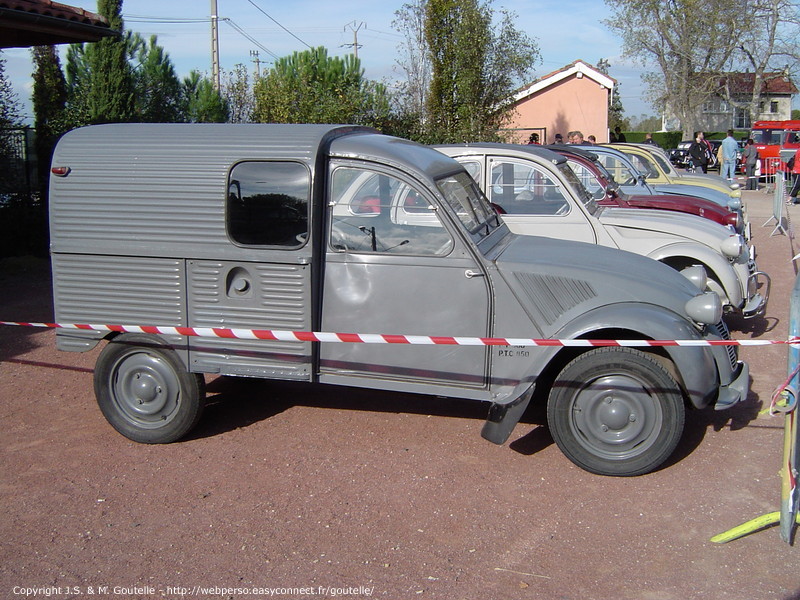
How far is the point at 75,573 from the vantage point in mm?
3918

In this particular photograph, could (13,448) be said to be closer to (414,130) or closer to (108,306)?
(108,306)

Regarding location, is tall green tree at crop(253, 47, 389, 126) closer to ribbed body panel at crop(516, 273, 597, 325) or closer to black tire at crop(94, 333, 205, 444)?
black tire at crop(94, 333, 205, 444)

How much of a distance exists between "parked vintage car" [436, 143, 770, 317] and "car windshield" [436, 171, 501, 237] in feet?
6.70

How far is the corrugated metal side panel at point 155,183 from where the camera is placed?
513cm

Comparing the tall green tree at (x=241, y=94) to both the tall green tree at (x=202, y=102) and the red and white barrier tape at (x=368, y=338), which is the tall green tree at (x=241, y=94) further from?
the red and white barrier tape at (x=368, y=338)

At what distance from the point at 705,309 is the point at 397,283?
75.5 inches

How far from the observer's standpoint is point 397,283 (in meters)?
5.04

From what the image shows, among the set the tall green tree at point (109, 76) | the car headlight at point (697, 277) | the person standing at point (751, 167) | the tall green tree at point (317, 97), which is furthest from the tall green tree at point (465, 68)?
the person standing at point (751, 167)

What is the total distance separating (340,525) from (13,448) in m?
2.62

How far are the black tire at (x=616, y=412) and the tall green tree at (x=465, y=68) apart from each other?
10.7 meters

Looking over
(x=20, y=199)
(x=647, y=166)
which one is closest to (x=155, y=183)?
(x=20, y=199)

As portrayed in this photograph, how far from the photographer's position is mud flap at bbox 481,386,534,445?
4840 mm

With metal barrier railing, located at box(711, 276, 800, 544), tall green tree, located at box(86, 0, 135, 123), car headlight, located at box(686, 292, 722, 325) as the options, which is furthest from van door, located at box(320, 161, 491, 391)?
tall green tree, located at box(86, 0, 135, 123)

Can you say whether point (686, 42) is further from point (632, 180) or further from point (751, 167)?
point (632, 180)
